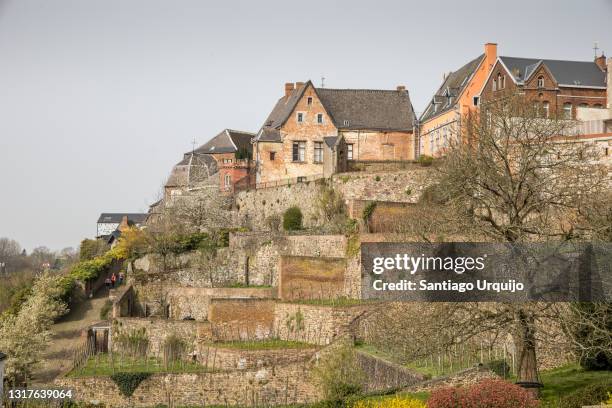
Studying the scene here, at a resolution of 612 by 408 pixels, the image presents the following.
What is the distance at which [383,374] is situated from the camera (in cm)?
2875

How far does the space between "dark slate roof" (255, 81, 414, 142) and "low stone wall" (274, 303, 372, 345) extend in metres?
21.5

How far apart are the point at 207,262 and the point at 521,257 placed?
2693cm

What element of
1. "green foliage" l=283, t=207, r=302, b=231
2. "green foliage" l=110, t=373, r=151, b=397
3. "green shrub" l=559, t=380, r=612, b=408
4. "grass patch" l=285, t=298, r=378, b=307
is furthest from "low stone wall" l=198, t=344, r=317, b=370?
"green foliage" l=283, t=207, r=302, b=231

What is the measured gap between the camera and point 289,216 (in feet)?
163

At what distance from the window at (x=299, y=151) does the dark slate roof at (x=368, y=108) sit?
2391 millimetres

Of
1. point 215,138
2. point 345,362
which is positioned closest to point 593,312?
point 345,362

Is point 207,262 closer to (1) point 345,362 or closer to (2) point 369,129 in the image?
(2) point 369,129

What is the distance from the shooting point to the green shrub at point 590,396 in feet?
64.7

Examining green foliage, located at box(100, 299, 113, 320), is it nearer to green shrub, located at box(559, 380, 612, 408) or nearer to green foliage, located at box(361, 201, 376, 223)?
green foliage, located at box(361, 201, 376, 223)

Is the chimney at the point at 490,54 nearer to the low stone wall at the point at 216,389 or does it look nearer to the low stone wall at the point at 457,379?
the low stone wall at the point at 216,389

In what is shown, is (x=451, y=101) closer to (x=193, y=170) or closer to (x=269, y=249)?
(x=269, y=249)

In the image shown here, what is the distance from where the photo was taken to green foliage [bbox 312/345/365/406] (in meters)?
25.2

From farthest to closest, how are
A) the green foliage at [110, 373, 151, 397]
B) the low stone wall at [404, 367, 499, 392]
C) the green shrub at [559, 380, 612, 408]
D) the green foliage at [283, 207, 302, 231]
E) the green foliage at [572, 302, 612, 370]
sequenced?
the green foliage at [283, 207, 302, 231] < the green foliage at [110, 373, 151, 397] < the low stone wall at [404, 367, 499, 392] < the green foliage at [572, 302, 612, 370] < the green shrub at [559, 380, 612, 408]

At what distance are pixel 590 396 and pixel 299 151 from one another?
37.3 metres
